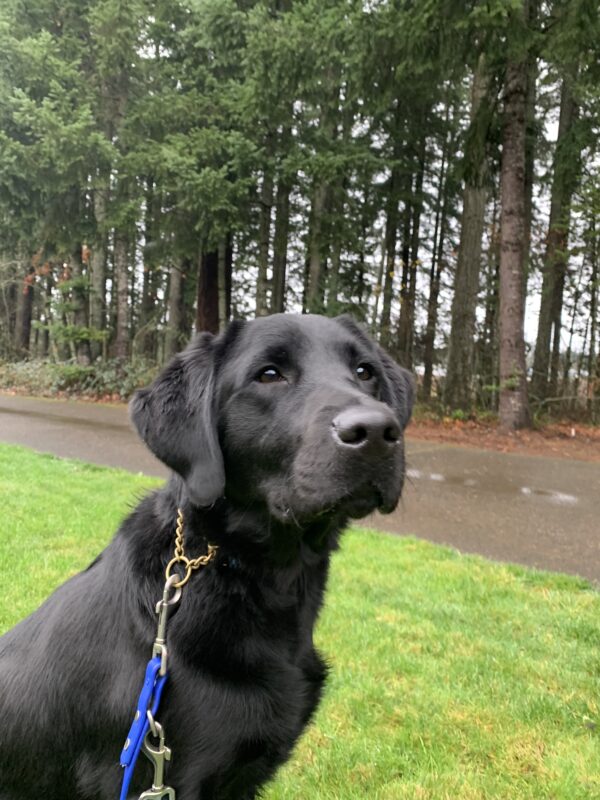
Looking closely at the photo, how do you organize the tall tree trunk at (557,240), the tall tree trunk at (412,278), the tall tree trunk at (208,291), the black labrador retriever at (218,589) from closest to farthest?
the black labrador retriever at (218,589) → the tall tree trunk at (557,240) → the tall tree trunk at (412,278) → the tall tree trunk at (208,291)

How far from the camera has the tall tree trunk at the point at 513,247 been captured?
11273 mm

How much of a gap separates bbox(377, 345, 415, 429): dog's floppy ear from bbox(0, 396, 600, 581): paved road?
178 centimetres

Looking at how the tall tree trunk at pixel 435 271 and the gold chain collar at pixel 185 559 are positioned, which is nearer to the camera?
the gold chain collar at pixel 185 559

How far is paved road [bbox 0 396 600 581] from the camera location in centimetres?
547

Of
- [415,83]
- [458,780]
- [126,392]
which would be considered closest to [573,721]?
[458,780]

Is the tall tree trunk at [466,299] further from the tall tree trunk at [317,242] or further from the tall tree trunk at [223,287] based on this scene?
the tall tree trunk at [223,287]

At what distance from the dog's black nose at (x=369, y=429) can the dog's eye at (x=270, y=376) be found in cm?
51

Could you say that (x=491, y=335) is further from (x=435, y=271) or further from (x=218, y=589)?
(x=218, y=589)

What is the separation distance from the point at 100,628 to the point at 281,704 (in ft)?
2.02

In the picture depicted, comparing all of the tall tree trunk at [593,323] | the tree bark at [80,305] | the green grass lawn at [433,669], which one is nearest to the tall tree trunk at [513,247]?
the tall tree trunk at [593,323]

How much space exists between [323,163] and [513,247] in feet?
16.6

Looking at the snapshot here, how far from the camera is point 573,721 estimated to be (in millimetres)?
2961

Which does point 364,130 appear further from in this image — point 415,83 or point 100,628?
point 100,628

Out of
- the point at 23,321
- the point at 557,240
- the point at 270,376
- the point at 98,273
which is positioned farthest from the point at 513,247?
the point at 23,321
